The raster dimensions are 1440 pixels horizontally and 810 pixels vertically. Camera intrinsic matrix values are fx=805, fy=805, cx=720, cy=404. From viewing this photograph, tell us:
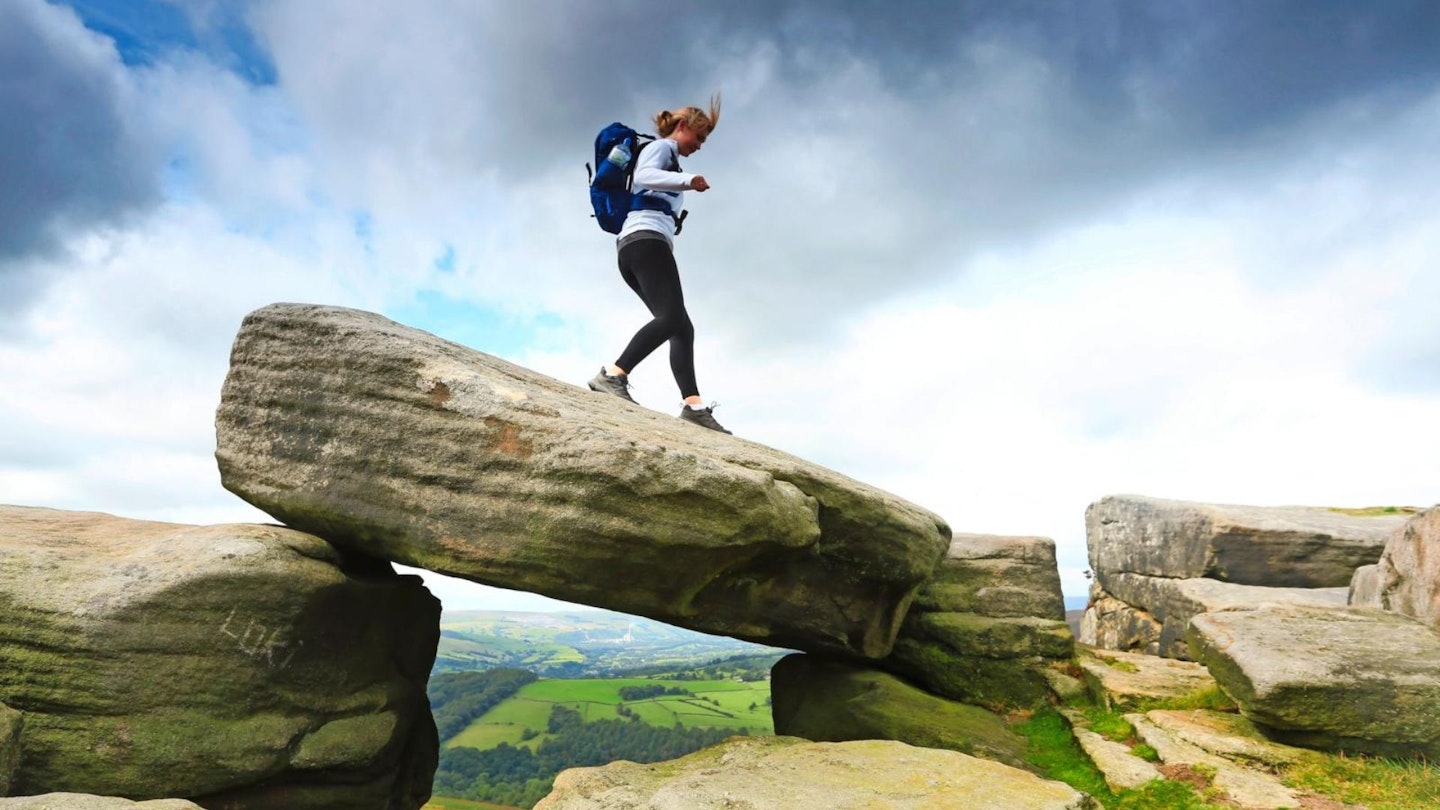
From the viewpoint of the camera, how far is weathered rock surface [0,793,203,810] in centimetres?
710

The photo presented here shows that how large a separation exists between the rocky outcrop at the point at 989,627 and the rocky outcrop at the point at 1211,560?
13.9 ft

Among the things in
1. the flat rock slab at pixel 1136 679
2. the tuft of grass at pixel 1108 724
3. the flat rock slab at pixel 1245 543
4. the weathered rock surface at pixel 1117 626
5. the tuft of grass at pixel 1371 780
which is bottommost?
the tuft of grass at pixel 1371 780

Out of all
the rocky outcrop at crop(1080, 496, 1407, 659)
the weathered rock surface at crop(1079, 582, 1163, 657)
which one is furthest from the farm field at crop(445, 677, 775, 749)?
the rocky outcrop at crop(1080, 496, 1407, 659)

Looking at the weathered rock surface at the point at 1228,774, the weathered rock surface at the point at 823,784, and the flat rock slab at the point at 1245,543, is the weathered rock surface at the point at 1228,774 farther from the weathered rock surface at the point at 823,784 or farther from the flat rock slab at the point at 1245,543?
the flat rock slab at the point at 1245,543

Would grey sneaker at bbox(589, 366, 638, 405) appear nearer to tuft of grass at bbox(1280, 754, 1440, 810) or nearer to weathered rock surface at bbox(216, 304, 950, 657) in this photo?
weathered rock surface at bbox(216, 304, 950, 657)

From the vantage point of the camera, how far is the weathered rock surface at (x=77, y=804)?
23.3ft

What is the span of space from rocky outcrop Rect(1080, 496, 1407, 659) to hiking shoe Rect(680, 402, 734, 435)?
36.6 feet

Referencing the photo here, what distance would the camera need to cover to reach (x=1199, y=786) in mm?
9617

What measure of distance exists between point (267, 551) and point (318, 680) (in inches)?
78.3

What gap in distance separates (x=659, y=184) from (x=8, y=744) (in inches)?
398

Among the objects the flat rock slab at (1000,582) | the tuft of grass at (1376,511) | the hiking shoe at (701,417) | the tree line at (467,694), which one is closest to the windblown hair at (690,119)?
the hiking shoe at (701,417)

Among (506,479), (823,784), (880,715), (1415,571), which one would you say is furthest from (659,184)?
(1415,571)

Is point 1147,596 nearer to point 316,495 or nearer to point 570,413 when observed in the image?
point 570,413

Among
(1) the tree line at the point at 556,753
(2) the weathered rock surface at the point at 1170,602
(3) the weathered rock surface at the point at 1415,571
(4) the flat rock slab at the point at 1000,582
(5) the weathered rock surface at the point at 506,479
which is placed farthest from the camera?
(1) the tree line at the point at 556,753
